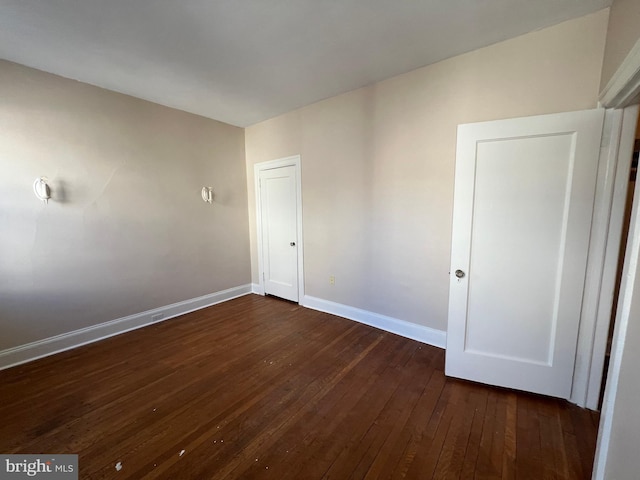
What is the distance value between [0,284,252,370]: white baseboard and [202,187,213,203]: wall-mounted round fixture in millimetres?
1393

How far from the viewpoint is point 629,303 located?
1.03m

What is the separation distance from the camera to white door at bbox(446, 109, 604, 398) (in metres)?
1.63

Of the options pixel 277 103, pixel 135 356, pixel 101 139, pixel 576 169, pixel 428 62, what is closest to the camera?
pixel 576 169

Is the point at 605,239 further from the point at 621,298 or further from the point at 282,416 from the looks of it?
the point at 282,416

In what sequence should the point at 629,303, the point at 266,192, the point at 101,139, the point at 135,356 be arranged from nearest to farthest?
the point at 629,303 → the point at 135,356 → the point at 101,139 → the point at 266,192

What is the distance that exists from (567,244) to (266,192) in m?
3.39

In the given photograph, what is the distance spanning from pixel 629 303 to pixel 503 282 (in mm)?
828

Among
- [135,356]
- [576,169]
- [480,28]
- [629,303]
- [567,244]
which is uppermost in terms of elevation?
[480,28]

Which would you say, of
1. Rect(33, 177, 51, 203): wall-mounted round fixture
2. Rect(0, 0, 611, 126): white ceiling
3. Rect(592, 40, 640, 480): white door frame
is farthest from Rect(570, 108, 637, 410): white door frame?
Rect(33, 177, 51, 203): wall-mounted round fixture

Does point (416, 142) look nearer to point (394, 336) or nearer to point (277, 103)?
point (277, 103)

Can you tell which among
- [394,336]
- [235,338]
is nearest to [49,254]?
[235,338]

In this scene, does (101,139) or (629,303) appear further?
(101,139)

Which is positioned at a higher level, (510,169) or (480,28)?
(480,28)

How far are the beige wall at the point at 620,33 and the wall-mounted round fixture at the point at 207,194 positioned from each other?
12.7ft
